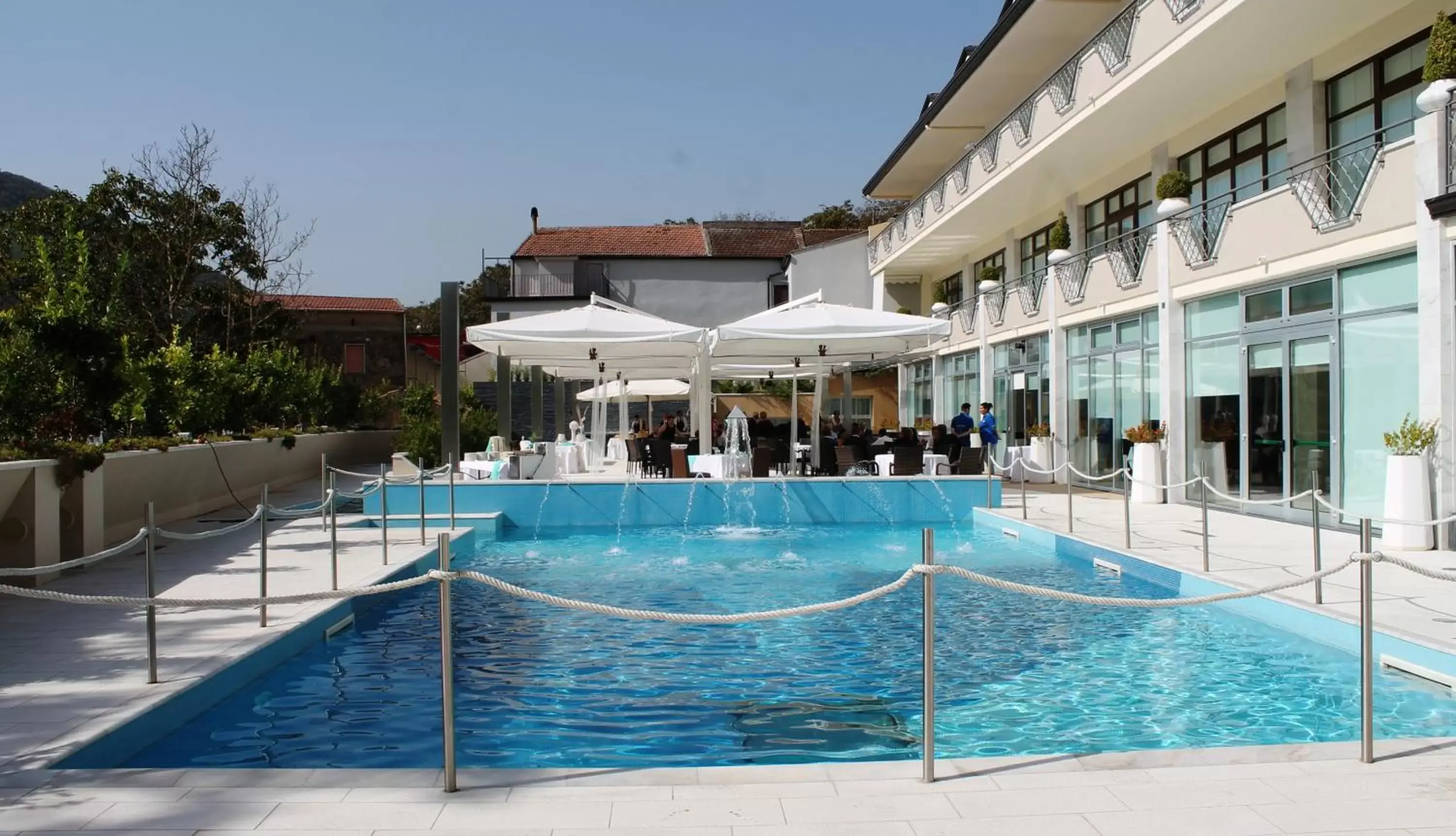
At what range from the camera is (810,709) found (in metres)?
6.26

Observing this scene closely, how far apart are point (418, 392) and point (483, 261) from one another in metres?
18.3

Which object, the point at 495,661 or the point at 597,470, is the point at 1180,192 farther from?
the point at 495,661

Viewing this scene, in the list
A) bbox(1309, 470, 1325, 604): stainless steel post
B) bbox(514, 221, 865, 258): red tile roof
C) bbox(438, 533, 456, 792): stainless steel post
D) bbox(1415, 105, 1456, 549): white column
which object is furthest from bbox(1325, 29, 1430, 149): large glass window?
bbox(514, 221, 865, 258): red tile roof

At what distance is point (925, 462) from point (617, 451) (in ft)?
30.0

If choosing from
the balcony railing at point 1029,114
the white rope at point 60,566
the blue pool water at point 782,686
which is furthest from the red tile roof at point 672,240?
the white rope at point 60,566

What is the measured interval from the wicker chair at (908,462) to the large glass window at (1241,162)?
18.0 ft

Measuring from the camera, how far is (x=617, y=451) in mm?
24625

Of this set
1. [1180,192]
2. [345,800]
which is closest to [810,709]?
[345,800]

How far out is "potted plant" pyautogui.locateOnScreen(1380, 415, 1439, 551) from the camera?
33.5 feet

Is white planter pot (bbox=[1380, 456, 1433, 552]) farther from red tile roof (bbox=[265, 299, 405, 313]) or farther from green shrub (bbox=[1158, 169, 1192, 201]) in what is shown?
red tile roof (bbox=[265, 299, 405, 313])

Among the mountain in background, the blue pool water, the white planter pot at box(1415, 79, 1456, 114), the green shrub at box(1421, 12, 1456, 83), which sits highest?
the mountain in background

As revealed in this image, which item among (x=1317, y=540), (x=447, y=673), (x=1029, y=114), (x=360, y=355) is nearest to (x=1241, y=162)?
(x=1029, y=114)

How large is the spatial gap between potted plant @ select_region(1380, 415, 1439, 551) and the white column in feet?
0.34

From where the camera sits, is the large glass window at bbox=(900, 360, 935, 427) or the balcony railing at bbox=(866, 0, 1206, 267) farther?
the large glass window at bbox=(900, 360, 935, 427)
